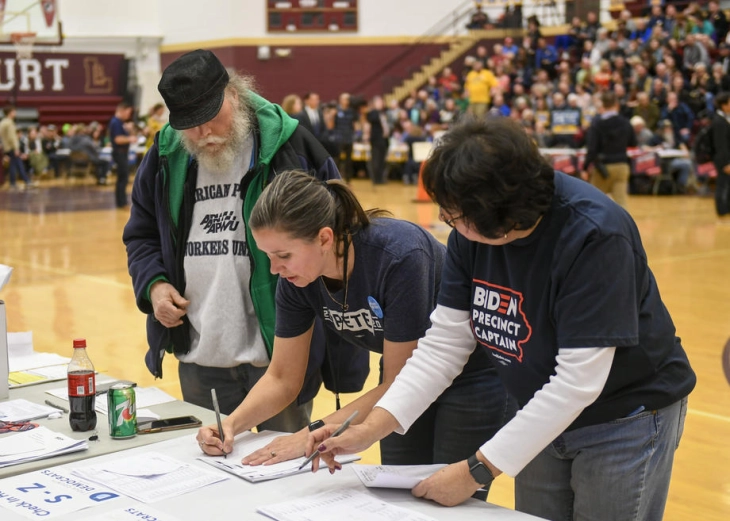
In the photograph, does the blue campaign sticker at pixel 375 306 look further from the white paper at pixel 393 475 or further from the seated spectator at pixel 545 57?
the seated spectator at pixel 545 57

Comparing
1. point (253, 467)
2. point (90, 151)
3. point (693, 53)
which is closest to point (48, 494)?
point (253, 467)

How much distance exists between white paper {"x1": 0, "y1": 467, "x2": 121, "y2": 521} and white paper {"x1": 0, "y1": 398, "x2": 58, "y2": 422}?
46 centimetres

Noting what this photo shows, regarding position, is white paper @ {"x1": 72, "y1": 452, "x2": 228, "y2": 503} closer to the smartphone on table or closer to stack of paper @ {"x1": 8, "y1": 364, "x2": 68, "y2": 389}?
the smartphone on table

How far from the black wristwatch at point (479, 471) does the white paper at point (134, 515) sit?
603 millimetres

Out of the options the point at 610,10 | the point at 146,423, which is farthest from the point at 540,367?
the point at 610,10

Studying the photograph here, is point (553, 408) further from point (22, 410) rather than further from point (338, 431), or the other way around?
point (22, 410)

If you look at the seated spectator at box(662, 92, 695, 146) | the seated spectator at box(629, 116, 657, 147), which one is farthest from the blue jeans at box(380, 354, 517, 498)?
the seated spectator at box(662, 92, 695, 146)

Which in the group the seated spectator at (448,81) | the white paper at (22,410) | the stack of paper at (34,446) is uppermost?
the seated spectator at (448,81)

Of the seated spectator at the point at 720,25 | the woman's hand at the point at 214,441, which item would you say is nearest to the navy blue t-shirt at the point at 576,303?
the woman's hand at the point at 214,441

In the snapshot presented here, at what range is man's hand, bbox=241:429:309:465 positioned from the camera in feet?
7.26

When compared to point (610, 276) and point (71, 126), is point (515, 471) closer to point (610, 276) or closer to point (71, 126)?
point (610, 276)

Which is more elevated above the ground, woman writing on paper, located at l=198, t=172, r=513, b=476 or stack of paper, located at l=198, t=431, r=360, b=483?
woman writing on paper, located at l=198, t=172, r=513, b=476

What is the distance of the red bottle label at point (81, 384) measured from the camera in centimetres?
245

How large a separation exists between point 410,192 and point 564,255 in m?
14.5
